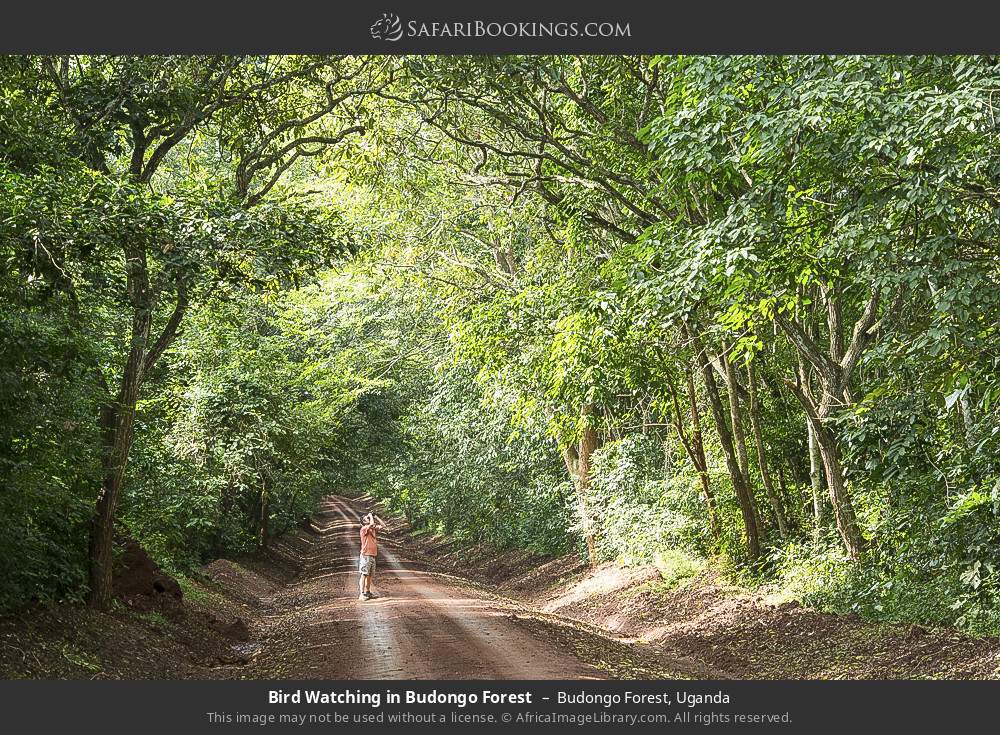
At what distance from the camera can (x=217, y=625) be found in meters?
15.2

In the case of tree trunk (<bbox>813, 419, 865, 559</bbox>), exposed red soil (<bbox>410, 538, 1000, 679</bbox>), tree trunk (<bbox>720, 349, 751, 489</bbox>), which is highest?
tree trunk (<bbox>720, 349, 751, 489</bbox>)

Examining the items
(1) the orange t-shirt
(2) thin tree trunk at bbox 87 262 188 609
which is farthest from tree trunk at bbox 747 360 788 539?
(2) thin tree trunk at bbox 87 262 188 609

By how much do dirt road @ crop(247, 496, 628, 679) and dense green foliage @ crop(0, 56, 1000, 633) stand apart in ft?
10.6

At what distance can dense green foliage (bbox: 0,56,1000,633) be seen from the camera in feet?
28.7

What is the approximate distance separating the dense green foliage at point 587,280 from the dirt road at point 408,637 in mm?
3237

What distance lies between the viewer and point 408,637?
43.8 feet

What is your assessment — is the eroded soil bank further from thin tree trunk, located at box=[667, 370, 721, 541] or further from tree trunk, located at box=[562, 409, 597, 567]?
tree trunk, located at box=[562, 409, 597, 567]

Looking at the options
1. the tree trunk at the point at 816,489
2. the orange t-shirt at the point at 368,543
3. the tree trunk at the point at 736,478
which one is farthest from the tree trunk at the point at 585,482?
the tree trunk at the point at 816,489

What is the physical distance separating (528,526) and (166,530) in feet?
49.7

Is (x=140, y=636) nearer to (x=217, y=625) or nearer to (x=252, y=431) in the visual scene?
(x=217, y=625)

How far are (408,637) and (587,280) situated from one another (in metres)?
6.95

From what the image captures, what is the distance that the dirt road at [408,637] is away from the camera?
1034cm

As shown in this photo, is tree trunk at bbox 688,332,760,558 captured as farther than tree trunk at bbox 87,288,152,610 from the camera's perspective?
Yes

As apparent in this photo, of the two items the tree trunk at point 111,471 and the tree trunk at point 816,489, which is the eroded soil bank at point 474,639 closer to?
Result: the tree trunk at point 111,471
